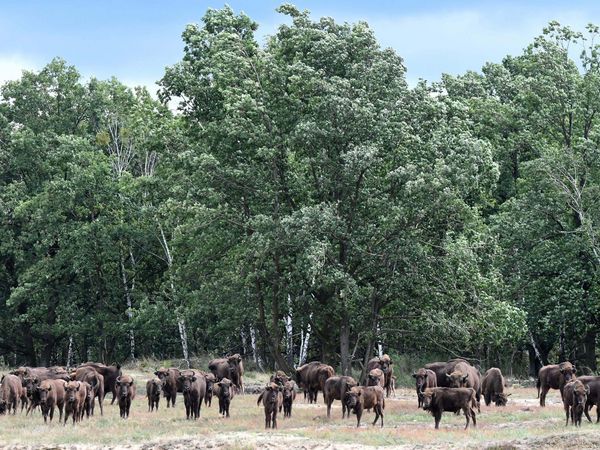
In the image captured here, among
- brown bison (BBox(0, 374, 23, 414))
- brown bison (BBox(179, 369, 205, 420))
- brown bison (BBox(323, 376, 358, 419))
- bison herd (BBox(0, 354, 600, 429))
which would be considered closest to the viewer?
bison herd (BBox(0, 354, 600, 429))

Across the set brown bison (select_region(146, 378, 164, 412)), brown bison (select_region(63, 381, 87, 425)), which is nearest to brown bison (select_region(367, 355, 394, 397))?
brown bison (select_region(146, 378, 164, 412))

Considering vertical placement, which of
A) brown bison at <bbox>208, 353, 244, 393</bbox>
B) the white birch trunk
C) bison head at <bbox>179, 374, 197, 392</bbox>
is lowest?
bison head at <bbox>179, 374, 197, 392</bbox>

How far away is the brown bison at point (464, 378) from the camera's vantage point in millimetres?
34031

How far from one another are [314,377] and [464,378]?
22.9 feet

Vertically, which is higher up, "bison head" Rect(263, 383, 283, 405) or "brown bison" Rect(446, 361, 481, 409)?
"brown bison" Rect(446, 361, 481, 409)

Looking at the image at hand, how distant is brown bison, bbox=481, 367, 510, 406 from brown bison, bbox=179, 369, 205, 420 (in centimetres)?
991

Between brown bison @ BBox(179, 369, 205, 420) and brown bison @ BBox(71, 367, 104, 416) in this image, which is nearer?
brown bison @ BBox(179, 369, 205, 420)

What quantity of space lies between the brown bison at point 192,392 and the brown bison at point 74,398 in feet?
10.5

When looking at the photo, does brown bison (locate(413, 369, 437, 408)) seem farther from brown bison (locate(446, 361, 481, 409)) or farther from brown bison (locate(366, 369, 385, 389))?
brown bison (locate(366, 369, 385, 389))

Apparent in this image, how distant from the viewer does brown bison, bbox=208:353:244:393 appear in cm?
4097

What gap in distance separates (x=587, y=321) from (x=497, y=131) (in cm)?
1268

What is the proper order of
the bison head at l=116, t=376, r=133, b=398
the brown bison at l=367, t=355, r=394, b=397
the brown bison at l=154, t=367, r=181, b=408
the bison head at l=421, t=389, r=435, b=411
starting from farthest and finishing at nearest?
the brown bison at l=367, t=355, r=394, b=397 → the brown bison at l=154, t=367, r=181, b=408 → the bison head at l=116, t=376, r=133, b=398 → the bison head at l=421, t=389, r=435, b=411

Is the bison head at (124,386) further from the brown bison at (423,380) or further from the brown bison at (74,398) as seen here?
the brown bison at (423,380)

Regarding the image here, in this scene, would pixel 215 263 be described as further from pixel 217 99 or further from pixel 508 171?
pixel 508 171
